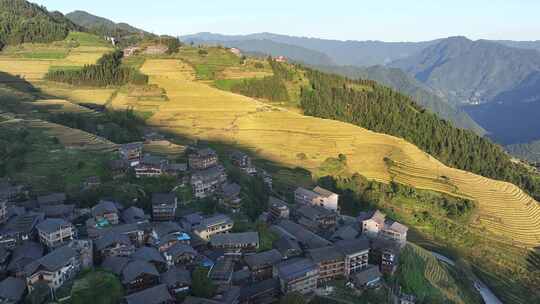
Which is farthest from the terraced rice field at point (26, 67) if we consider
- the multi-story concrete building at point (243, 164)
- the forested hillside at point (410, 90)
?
the forested hillside at point (410, 90)

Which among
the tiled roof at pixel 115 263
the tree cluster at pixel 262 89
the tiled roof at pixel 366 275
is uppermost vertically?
the tree cluster at pixel 262 89

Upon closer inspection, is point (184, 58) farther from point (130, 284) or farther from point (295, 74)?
point (130, 284)

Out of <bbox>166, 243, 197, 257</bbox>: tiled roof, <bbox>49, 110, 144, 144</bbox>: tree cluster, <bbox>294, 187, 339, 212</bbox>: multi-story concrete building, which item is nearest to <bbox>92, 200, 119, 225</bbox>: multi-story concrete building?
<bbox>166, 243, 197, 257</bbox>: tiled roof

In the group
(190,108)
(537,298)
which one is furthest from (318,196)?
(190,108)

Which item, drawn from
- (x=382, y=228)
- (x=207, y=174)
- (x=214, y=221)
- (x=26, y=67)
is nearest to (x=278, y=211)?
(x=207, y=174)

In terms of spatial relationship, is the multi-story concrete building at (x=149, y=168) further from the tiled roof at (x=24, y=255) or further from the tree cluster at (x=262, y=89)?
the tree cluster at (x=262, y=89)
